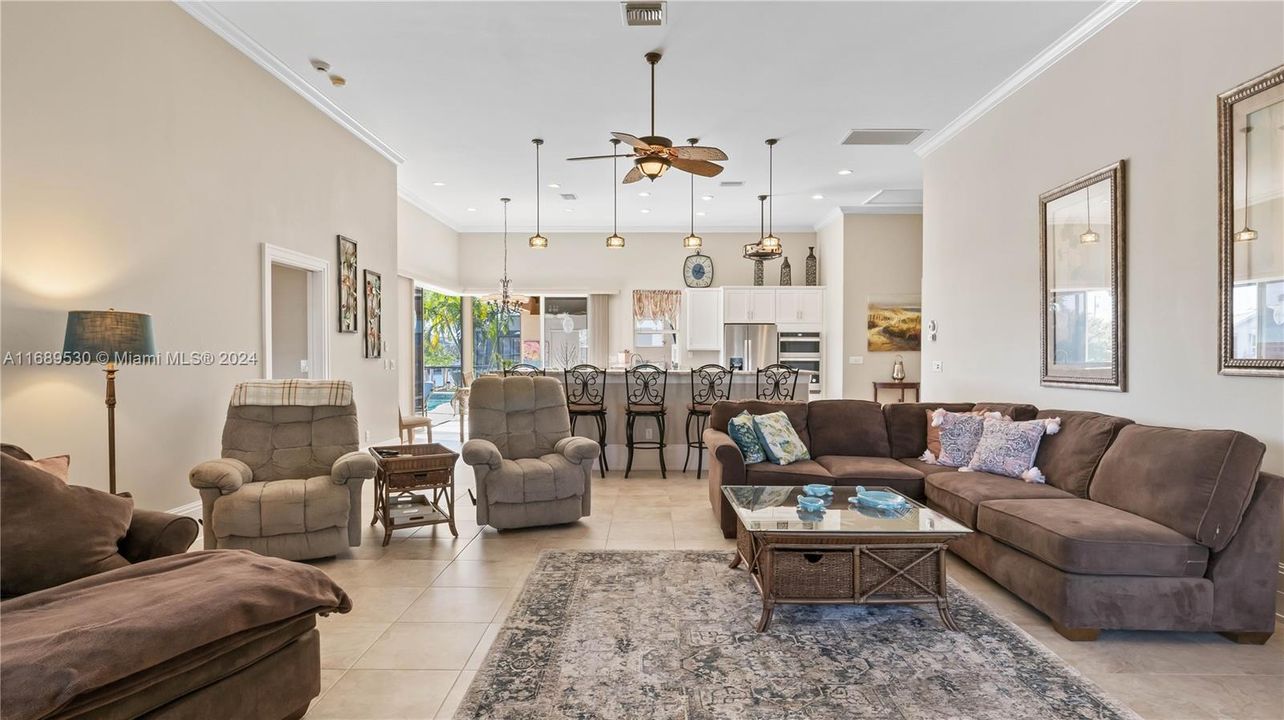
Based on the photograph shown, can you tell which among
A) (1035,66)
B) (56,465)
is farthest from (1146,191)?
(56,465)

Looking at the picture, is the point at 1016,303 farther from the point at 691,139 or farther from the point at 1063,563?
the point at 691,139

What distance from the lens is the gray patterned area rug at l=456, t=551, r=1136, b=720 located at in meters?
2.18

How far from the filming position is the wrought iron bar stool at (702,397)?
245 inches

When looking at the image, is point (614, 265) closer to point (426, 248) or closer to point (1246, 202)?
point (426, 248)

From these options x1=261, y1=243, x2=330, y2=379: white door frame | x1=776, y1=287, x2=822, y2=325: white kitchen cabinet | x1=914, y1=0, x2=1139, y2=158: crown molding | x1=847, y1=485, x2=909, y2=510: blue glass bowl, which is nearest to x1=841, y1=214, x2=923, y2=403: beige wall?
x1=776, y1=287, x2=822, y2=325: white kitchen cabinet

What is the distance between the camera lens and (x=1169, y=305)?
342 cm

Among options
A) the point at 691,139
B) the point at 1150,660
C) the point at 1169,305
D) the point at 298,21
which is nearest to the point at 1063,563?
the point at 1150,660

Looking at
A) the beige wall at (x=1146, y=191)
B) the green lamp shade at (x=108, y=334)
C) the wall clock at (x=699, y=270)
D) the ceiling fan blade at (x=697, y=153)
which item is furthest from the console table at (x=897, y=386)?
the green lamp shade at (x=108, y=334)

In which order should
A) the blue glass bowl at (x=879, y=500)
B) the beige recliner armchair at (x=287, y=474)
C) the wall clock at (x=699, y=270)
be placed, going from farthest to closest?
the wall clock at (x=699, y=270), the beige recliner armchair at (x=287, y=474), the blue glass bowl at (x=879, y=500)

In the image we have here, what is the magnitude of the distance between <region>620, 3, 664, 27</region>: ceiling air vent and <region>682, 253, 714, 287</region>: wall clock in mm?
6528

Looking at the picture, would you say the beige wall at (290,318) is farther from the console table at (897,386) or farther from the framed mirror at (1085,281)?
the console table at (897,386)

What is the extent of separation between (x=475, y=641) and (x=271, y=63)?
4443 mm

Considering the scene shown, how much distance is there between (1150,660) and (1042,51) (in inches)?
155

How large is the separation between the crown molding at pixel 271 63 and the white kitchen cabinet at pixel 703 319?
5370 mm
